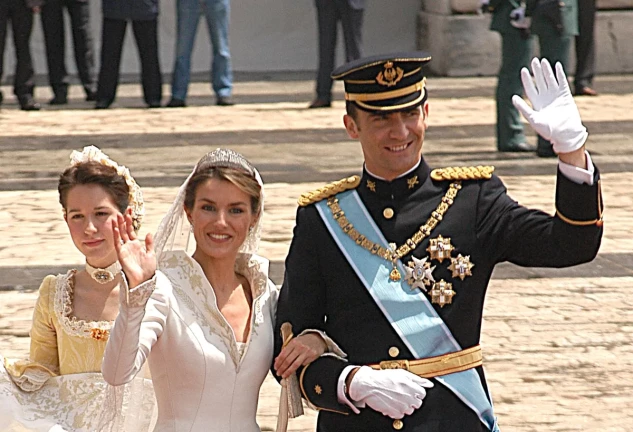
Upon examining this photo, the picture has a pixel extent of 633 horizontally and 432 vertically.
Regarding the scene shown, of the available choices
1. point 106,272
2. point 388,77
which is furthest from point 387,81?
point 106,272

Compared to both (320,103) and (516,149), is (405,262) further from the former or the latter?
(320,103)

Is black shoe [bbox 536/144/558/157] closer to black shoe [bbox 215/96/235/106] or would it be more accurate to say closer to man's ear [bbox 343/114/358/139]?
black shoe [bbox 215/96/235/106]

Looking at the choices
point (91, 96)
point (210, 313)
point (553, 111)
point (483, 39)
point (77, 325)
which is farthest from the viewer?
point (483, 39)

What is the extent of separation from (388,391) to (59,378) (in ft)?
3.38

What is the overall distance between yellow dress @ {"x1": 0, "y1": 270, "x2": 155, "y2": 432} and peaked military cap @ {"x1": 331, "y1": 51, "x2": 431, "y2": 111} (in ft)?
3.18

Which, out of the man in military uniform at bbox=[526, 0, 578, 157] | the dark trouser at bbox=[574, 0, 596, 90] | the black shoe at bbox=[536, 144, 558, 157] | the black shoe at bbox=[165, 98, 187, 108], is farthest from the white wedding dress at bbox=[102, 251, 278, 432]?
the dark trouser at bbox=[574, 0, 596, 90]

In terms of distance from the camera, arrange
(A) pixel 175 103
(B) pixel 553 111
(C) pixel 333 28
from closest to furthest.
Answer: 1. (B) pixel 553 111
2. (C) pixel 333 28
3. (A) pixel 175 103

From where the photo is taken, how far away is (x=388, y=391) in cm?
286

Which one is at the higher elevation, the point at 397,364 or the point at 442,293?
the point at 442,293

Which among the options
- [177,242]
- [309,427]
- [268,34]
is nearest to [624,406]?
[309,427]

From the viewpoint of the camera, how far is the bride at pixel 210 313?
3.12 m

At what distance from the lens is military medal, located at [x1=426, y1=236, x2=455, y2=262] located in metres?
2.96

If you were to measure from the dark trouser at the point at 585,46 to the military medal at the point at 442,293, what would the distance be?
1020 centimetres

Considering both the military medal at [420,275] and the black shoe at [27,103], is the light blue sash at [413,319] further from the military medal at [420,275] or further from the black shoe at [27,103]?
the black shoe at [27,103]
